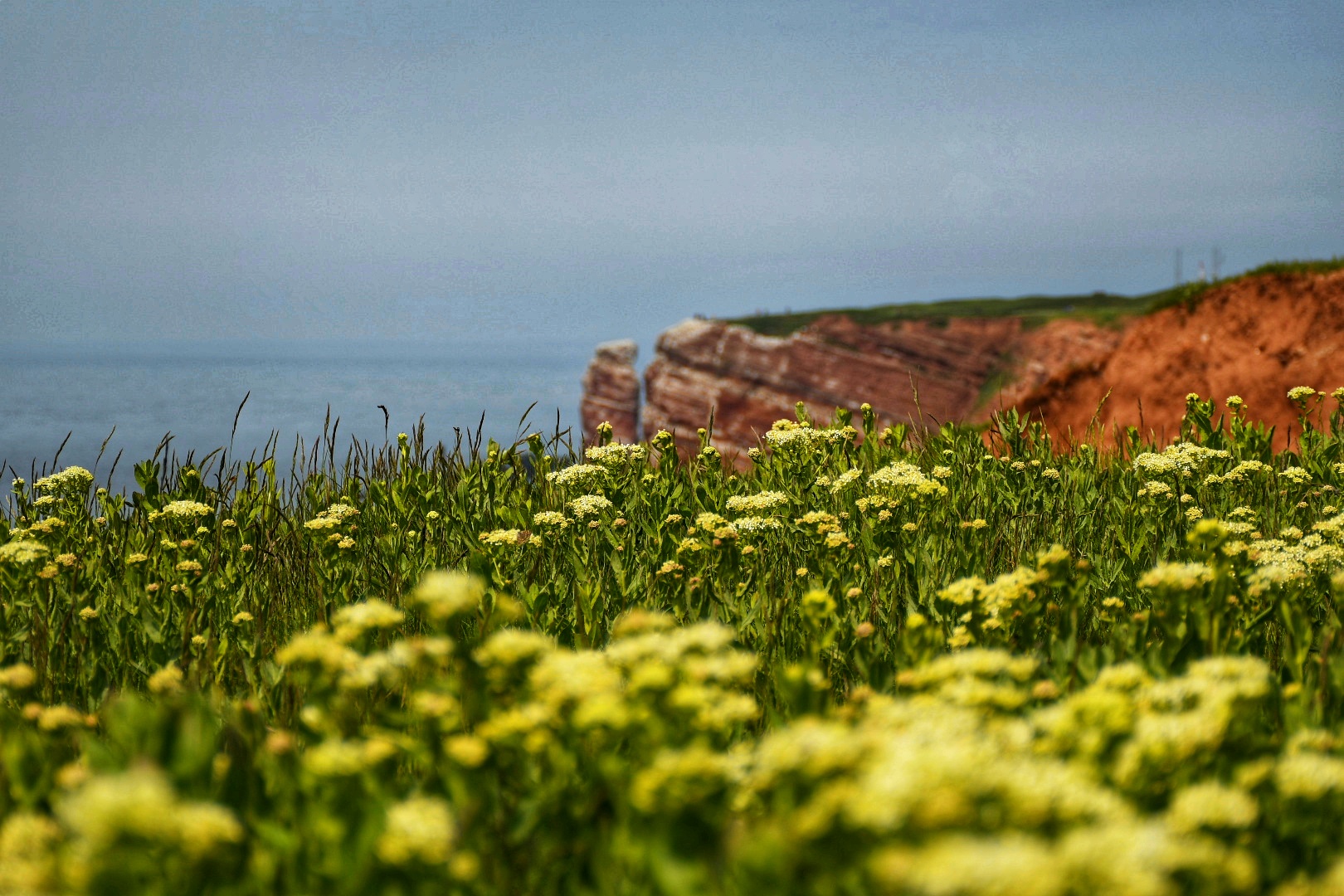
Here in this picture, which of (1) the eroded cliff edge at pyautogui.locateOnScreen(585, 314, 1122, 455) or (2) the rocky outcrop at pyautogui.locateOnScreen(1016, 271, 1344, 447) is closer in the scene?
(2) the rocky outcrop at pyautogui.locateOnScreen(1016, 271, 1344, 447)

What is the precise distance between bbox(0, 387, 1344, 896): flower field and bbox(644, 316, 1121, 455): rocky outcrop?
7465 cm

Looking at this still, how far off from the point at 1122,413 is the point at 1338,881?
50.0ft

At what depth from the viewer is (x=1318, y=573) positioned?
372cm

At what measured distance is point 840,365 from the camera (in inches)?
3620

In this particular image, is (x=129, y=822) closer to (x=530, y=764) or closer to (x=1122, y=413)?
(x=530, y=764)

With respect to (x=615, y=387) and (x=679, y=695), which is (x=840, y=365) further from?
(x=679, y=695)

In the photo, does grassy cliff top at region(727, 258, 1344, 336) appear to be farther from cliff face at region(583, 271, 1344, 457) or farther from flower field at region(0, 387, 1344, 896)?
flower field at region(0, 387, 1344, 896)

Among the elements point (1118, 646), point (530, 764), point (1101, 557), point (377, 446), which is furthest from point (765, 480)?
point (530, 764)

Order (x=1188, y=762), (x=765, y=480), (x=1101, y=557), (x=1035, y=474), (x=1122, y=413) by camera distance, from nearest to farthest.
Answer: (x=1188, y=762) < (x=1101, y=557) < (x=1035, y=474) < (x=765, y=480) < (x=1122, y=413)

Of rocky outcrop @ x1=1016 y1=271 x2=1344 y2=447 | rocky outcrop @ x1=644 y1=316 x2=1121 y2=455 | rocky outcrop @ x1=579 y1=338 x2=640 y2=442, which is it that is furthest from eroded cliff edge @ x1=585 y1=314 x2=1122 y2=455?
rocky outcrop @ x1=1016 y1=271 x2=1344 y2=447

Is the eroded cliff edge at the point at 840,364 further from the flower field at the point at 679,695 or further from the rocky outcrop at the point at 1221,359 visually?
the flower field at the point at 679,695

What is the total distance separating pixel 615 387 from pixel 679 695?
124m

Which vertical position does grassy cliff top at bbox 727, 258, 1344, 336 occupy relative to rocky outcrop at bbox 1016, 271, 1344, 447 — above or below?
above

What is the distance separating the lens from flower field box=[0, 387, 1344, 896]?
1401 mm
